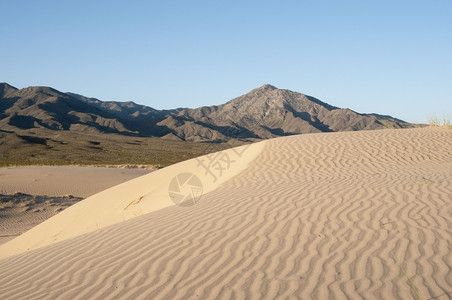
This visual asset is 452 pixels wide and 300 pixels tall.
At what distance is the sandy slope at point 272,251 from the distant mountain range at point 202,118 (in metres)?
89.9

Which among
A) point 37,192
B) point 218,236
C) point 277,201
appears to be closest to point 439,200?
point 277,201

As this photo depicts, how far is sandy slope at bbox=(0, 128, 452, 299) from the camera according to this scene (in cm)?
330

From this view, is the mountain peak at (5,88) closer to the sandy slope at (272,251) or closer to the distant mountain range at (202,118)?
the distant mountain range at (202,118)

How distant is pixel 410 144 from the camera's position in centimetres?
1223

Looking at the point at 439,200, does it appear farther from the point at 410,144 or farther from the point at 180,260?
the point at 410,144

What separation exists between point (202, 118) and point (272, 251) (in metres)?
134

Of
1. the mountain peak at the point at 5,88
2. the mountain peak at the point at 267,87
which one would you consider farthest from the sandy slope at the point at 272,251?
the mountain peak at the point at 267,87

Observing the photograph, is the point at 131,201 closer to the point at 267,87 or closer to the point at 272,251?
the point at 272,251

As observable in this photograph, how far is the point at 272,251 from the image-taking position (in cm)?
406

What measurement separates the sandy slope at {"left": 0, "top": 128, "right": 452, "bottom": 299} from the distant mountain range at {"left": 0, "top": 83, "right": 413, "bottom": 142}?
295ft

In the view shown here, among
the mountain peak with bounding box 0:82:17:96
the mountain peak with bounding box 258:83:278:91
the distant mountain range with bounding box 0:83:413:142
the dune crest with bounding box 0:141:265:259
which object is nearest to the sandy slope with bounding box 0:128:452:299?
the dune crest with bounding box 0:141:265:259

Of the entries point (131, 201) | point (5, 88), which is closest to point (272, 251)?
point (131, 201)

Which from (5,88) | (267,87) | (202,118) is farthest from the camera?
(267,87)

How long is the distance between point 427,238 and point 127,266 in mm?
3074
